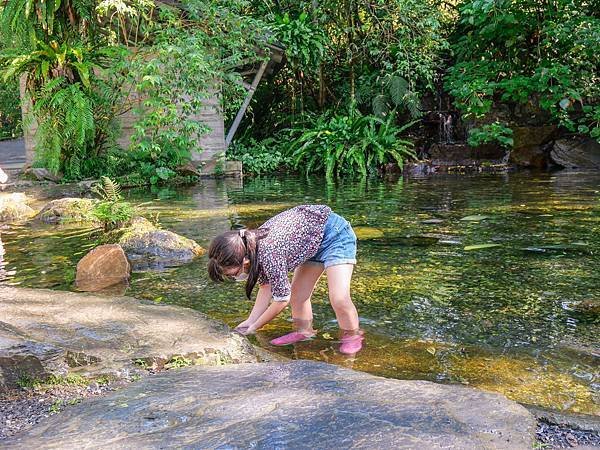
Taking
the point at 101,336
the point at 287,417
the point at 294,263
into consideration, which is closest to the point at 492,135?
the point at 294,263

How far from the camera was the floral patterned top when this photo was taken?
3725mm

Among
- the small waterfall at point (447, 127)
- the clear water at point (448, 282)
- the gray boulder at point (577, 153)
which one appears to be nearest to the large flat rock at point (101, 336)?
the clear water at point (448, 282)

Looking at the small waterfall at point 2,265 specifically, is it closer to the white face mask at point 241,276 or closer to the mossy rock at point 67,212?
the mossy rock at point 67,212

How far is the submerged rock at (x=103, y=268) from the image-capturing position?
5891 mm

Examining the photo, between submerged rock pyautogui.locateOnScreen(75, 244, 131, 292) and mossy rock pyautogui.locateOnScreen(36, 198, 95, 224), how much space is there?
9.89ft

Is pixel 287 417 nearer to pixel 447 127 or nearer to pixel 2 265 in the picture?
pixel 2 265

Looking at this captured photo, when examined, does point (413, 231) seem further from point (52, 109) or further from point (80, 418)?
point (52, 109)

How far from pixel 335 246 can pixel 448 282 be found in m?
1.74

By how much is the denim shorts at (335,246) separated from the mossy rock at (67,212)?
5.70 metres

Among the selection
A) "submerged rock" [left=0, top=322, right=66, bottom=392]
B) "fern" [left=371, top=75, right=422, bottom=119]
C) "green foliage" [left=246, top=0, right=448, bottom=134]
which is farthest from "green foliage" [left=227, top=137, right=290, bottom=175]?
"submerged rock" [left=0, top=322, right=66, bottom=392]

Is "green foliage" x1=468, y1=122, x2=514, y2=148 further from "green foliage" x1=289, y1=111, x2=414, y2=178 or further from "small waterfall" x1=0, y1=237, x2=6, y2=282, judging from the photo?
"small waterfall" x1=0, y1=237, x2=6, y2=282

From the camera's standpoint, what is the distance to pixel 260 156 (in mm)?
16562

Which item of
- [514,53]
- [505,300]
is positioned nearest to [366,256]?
[505,300]

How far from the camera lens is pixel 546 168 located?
→ 1522 centimetres
